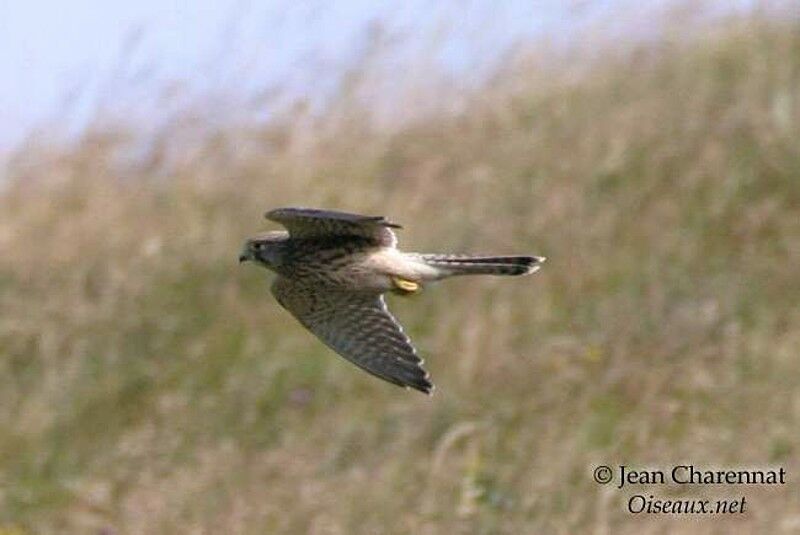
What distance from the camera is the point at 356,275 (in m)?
4.69

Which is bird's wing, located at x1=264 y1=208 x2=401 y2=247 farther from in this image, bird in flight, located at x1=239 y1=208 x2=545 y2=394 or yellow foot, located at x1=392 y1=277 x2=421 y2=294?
yellow foot, located at x1=392 y1=277 x2=421 y2=294

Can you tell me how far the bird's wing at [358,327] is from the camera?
4848mm

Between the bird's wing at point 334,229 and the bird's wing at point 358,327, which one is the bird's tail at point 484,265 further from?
the bird's wing at point 358,327

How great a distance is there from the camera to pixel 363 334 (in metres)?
4.95

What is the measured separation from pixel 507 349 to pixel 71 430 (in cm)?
136

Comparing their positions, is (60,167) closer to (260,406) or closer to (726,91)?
(260,406)

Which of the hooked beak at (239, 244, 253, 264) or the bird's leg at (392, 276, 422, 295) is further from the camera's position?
the hooked beak at (239, 244, 253, 264)

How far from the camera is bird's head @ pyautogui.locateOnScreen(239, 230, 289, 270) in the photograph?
479 centimetres

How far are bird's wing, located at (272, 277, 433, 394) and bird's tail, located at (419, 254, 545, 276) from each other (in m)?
0.30

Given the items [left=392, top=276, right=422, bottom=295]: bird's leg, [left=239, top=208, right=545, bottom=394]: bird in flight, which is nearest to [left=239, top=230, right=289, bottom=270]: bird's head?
[left=239, top=208, right=545, bottom=394]: bird in flight

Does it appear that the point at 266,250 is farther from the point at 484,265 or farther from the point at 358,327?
the point at 484,265

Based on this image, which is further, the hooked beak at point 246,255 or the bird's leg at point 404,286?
the hooked beak at point 246,255

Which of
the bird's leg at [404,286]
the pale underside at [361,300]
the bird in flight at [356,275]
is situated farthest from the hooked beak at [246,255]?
the bird's leg at [404,286]

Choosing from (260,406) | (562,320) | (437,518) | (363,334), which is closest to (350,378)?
(260,406)
